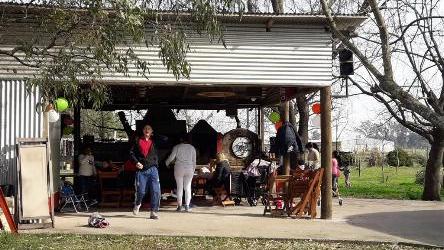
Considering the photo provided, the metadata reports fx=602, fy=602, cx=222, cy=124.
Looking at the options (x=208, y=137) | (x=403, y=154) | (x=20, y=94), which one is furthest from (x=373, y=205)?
(x=403, y=154)

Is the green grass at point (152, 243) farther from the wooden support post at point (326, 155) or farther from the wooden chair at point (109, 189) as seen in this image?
the wooden chair at point (109, 189)

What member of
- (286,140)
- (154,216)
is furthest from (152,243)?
(286,140)

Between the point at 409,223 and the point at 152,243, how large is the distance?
4.80 metres

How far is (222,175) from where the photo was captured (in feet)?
41.0

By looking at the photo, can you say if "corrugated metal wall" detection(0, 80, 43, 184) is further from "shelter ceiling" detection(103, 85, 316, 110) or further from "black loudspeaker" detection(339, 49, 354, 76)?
"black loudspeaker" detection(339, 49, 354, 76)

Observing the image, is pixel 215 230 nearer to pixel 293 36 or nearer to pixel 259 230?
pixel 259 230

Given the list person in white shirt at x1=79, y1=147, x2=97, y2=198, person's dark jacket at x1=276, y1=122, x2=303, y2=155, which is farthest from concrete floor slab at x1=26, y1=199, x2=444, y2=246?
person's dark jacket at x1=276, y1=122, x2=303, y2=155

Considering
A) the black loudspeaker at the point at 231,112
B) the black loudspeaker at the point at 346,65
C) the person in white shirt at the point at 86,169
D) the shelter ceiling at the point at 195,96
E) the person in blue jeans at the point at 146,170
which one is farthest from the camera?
the black loudspeaker at the point at 231,112

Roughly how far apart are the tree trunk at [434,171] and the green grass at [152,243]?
10.4 m

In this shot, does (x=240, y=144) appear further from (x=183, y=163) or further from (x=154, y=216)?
(x=154, y=216)

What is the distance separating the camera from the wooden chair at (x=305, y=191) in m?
10.5

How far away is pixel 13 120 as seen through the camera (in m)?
9.86

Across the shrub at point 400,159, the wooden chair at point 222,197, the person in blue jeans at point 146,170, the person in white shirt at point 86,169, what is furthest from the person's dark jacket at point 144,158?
the shrub at point 400,159

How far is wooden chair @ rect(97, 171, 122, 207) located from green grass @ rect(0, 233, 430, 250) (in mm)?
3927
